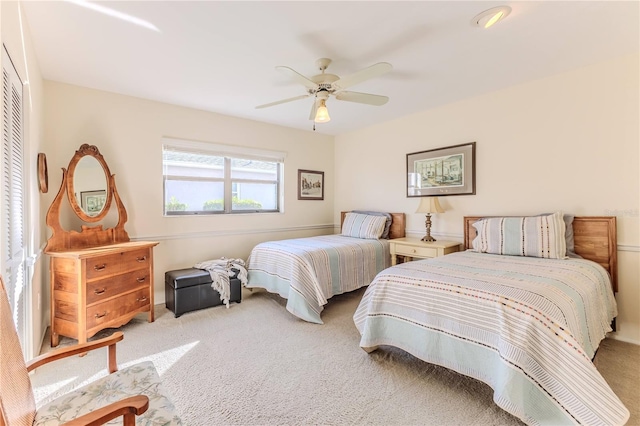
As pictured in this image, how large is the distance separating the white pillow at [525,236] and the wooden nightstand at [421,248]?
40 centimetres

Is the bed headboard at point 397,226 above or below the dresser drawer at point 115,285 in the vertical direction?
above

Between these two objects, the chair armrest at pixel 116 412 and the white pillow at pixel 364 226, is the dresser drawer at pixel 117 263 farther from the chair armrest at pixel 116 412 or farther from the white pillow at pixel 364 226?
the white pillow at pixel 364 226

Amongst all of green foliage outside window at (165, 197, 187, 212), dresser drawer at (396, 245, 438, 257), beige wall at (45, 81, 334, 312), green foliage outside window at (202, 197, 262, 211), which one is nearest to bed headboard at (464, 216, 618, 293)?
dresser drawer at (396, 245, 438, 257)

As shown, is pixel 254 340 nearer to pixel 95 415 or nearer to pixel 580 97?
pixel 95 415

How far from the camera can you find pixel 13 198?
6.22 feet

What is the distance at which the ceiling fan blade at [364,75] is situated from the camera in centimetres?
213

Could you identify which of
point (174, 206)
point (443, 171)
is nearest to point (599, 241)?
point (443, 171)

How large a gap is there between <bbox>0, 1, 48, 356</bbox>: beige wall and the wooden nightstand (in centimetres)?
351

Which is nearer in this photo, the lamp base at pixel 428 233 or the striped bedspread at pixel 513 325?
the striped bedspread at pixel 513 325

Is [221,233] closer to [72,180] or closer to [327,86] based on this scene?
[72,180]

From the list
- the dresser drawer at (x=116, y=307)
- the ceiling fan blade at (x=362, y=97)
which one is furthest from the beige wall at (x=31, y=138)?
the ceiling fan blade at (x=362, y=97)

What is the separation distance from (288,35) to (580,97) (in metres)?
2.74

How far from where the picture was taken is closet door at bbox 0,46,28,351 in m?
→ 1.61

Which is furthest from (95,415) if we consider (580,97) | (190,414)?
(580,97)
